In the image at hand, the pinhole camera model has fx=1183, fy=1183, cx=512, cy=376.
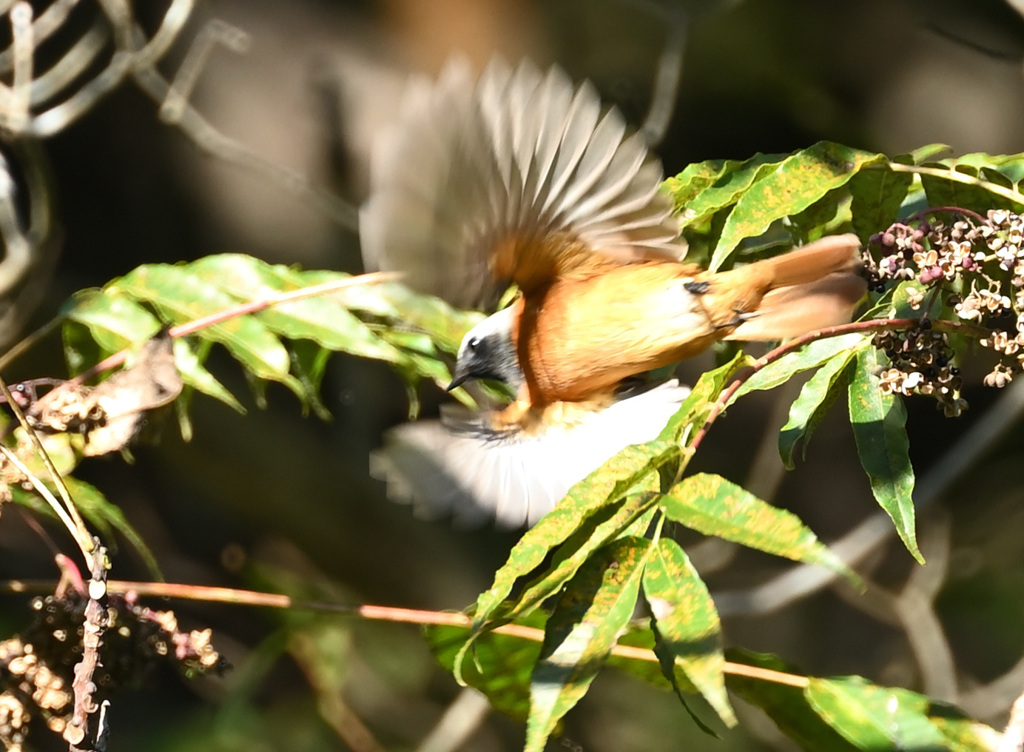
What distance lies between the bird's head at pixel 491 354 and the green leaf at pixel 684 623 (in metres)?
0.64

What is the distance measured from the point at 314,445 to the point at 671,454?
6.33ft

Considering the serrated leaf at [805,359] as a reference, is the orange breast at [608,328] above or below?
below

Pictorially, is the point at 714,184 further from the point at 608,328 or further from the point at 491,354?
the point at 491,354

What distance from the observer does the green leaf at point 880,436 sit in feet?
3.38

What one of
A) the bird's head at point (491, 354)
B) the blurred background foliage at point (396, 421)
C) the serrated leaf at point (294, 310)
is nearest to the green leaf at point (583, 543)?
the serrated leaf at point (294, 310)

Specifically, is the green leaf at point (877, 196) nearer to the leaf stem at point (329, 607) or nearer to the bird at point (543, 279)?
the bird at point (543, 279)

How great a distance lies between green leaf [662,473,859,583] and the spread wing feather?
17.0 inches

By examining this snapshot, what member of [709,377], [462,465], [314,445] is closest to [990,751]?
[709,377]

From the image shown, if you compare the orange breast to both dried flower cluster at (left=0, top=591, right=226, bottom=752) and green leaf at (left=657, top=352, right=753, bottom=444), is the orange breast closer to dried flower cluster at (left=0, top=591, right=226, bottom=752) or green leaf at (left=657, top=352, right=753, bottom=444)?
green leaf at (left=657, top=352, right=753, bottom=444)

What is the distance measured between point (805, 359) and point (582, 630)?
1.26 feet

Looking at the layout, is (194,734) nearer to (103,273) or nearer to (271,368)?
(103,273)

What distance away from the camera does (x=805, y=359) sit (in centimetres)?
110

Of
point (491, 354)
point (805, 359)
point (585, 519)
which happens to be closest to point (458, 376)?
point (491, 354)

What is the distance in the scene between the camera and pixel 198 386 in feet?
4.38
